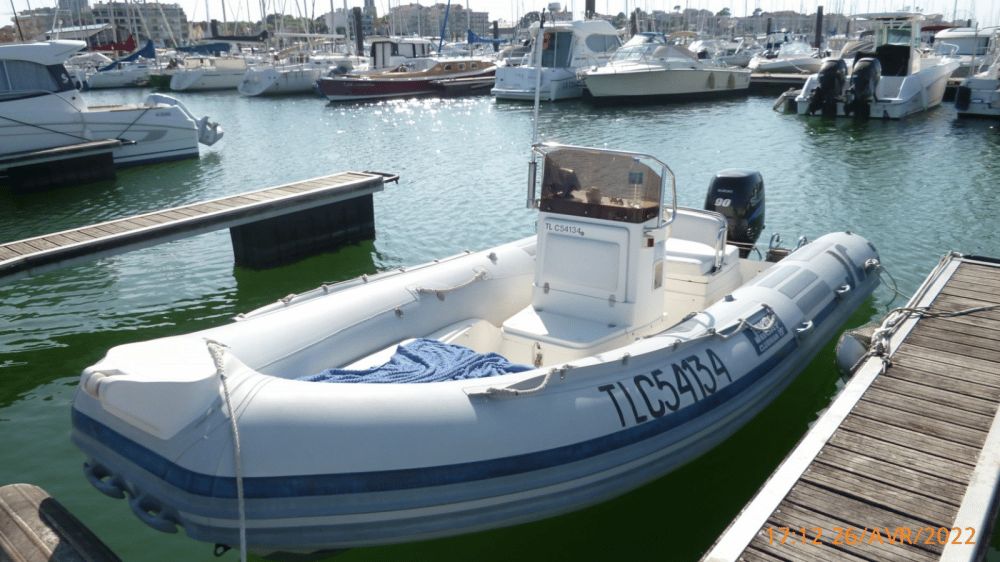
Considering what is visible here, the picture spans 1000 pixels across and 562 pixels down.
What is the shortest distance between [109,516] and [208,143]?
619 inches

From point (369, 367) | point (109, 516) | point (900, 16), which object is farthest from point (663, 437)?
point (900, 16)

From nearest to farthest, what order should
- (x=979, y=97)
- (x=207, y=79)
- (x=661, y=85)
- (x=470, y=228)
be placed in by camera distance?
(x=470, y=228) < (x=979, y=97) < (x=661, y=85) < (x=207, y=79)

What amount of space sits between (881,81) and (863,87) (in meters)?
1.64

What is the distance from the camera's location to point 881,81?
853 inches

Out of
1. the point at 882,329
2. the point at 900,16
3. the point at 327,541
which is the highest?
the point at 900,16

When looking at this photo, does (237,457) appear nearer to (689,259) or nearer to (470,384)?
(470,384)

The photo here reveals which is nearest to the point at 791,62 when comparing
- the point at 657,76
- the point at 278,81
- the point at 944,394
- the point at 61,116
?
the point at 657,76

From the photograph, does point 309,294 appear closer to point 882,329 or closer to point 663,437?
point 663,437

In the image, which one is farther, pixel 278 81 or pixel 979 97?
pixel 278 81

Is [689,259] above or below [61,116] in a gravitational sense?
below

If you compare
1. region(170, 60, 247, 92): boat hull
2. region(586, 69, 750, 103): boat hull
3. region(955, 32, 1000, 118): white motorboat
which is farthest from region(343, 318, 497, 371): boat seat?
region(170, 60, 247, 92): boat hull

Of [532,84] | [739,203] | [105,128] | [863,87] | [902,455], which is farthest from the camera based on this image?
[532,84]

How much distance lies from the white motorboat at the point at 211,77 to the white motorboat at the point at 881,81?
29.0 metres

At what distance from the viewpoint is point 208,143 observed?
18.4 metres
